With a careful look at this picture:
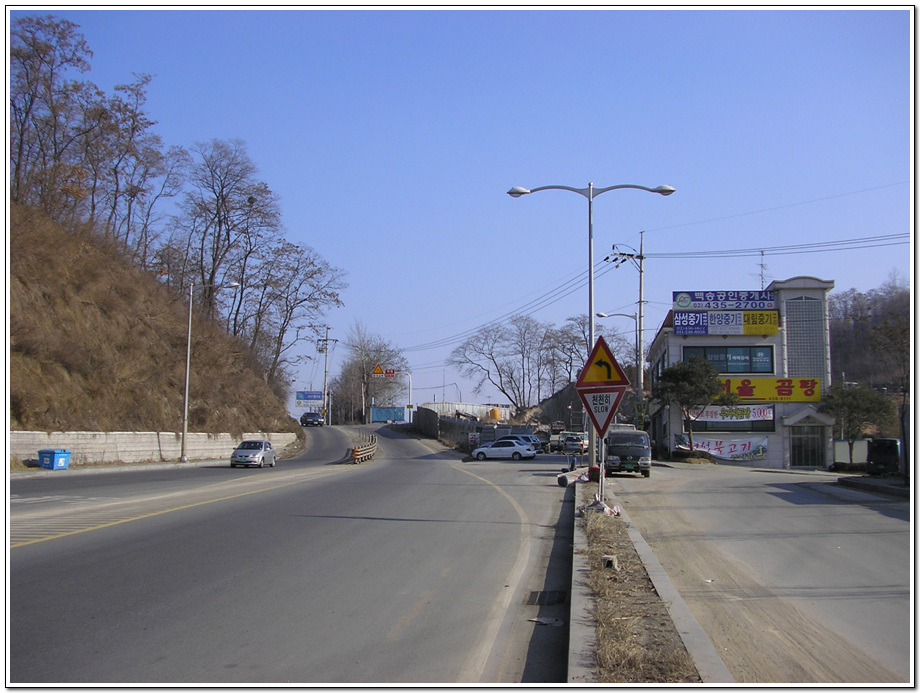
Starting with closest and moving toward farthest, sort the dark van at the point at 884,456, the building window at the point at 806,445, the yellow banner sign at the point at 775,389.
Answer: the dark van at the point at 884,456 < the building window at the point at 806,445 < the yellow banner sign at the point at 775,389

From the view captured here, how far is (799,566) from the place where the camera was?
33.3 ft

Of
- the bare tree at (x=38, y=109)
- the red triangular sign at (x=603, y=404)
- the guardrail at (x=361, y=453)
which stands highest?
the bare tree at (x=38, y=109)

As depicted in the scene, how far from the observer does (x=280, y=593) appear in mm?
8125

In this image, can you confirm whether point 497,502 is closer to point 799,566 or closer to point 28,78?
point 799,566

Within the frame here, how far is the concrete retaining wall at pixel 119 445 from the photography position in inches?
1207

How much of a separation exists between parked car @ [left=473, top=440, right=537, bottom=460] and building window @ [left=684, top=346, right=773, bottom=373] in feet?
43.7

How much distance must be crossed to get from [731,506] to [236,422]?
43432mm

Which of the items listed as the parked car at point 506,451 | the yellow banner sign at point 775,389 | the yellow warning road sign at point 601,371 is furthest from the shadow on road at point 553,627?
the yellow banner sign at point 775,389

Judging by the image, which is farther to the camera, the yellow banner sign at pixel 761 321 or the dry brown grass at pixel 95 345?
the yellow banner sign at pixel 761 321

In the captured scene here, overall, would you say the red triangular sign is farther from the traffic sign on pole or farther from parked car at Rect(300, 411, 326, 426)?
parked car at Rect(300, 411, 326, 426)

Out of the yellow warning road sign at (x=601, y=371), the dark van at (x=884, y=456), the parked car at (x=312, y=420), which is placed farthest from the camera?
the parked car at (x=312, y=420)

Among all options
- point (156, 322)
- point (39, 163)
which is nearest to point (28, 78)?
point (39, 163)

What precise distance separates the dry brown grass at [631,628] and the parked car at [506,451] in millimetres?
39896

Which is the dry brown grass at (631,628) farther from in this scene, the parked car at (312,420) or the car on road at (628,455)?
the parked car at (312,420)
